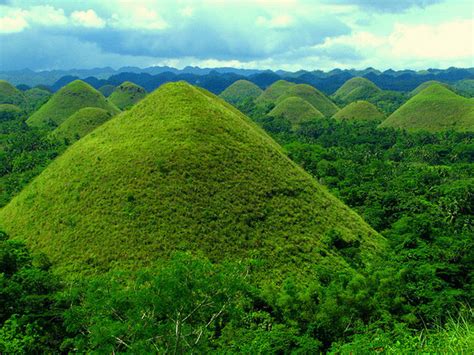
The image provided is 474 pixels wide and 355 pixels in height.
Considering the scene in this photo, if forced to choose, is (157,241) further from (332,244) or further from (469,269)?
(469,269)

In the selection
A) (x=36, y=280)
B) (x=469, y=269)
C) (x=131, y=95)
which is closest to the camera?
(x=36, y=280)

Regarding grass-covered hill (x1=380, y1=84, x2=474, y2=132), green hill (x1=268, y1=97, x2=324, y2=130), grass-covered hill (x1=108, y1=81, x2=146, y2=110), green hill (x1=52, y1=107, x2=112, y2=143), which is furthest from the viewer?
grass-covered hill (x1=108, y1=81, x2=146, y2=110)

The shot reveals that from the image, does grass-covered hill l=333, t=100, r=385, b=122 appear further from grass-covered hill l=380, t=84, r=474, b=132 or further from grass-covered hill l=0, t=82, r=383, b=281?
grass-covered hill l=0, t=82, r=383, b=281

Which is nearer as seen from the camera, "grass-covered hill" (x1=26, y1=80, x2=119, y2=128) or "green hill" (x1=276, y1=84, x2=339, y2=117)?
"grass-covered hill" (x1=26, y1=80, x2=119, y2=128)

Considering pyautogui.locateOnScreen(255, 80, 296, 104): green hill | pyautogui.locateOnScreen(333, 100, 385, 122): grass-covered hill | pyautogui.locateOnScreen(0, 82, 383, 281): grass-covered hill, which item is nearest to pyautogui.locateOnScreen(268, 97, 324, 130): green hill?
pyautogui.locateOnScreen(333, 100, 385, 122): grass-covered hill

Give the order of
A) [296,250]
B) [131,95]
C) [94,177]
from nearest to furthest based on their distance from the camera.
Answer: [296,250], [94,177], [131,95]

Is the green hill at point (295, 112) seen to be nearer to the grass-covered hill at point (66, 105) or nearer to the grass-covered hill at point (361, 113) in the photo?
the grass-covered hill at point (361, 113)

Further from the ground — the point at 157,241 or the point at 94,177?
the point at 94,177

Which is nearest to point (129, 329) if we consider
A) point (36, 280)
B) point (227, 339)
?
point (227, 339)
